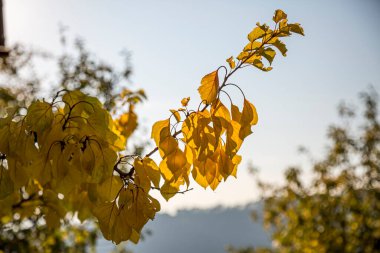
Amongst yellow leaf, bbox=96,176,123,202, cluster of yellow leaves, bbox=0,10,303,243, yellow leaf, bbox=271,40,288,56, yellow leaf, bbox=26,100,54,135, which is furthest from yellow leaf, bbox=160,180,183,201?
yellow leaf, bbox=271,40,288,56

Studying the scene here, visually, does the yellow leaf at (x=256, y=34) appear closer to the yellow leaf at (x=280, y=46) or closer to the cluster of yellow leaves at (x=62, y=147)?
the yellow leaf at (x=280, y=46)

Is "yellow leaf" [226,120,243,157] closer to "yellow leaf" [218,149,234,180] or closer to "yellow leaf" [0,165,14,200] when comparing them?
"yellow leaf" [218,149,234,180]

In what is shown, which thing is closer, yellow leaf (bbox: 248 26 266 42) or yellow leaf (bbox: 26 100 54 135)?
yellow leaf (bbox: 26 100 54 135)

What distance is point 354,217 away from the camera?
10469mm

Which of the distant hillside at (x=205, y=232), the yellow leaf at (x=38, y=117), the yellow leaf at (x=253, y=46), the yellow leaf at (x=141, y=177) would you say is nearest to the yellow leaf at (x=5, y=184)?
the yellow leaf at (x=38, y=117)

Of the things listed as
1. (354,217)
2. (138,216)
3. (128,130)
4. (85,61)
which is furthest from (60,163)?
(354,217)

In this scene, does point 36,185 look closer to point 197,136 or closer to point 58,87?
point 197,136

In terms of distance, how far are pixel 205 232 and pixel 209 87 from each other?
146m

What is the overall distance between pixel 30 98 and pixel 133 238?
164 inches

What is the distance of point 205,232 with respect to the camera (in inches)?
5605

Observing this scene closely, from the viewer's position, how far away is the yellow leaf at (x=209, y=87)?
97cm

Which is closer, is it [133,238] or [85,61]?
[133,238]

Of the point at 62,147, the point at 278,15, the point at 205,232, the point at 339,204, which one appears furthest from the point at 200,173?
the point at 205,232

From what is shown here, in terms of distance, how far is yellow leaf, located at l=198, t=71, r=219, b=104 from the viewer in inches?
38.1
